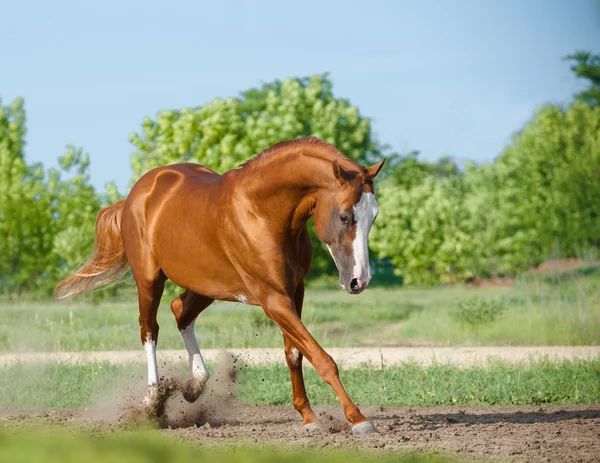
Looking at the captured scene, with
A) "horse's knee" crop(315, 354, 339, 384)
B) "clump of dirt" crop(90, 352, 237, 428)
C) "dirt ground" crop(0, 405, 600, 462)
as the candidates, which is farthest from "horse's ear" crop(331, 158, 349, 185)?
"clump of dirt" crop(90, 352, 237, 428)

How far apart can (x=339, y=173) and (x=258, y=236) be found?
0.90 meters

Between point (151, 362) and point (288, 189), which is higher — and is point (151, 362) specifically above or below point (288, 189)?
below

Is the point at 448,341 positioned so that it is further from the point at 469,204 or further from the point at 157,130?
the point at 469,204

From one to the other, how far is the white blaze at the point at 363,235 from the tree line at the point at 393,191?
2044cm

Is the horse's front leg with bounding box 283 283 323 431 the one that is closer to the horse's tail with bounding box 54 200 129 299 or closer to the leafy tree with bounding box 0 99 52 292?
the horse's tail with bounding box 54 200 129 299

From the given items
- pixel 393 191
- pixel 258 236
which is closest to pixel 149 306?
pixel 258 236

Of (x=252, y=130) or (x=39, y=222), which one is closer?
(x=39, y=222)

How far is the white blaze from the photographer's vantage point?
6.05 metres

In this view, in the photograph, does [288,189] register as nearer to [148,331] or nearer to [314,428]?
[314,428]

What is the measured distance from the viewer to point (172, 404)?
26.6 ft

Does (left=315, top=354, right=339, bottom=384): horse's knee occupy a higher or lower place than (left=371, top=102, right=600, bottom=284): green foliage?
lower

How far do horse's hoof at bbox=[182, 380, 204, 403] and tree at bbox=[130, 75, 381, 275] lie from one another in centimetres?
1800

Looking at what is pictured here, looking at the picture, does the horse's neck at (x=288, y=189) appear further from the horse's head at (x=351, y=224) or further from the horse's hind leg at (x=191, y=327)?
the horse's hind leg at (x=191, y=327)

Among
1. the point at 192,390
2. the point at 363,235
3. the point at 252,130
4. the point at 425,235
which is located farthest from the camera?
the point at 425,235
